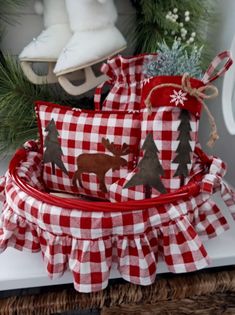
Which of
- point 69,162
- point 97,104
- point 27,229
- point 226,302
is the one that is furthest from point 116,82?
point 226,302

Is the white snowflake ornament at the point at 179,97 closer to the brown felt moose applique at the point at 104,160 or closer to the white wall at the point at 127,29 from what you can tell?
the brown felt moose applique at the point at 104,160

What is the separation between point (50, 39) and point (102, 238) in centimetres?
40

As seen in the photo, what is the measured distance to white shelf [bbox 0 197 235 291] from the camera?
1.57ft

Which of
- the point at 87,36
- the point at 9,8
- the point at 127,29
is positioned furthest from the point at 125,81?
the point at 9,8

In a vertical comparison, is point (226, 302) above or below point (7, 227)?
below

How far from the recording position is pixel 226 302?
568 millimetres

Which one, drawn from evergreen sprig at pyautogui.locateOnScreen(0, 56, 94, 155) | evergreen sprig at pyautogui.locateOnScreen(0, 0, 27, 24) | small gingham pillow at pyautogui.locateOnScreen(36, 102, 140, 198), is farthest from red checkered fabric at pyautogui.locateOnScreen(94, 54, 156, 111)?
evergreen sprig at pyautogui.locateOnScreen(0, 0, 27, 24)

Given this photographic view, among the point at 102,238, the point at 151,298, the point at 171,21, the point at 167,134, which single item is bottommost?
the point at 151,298

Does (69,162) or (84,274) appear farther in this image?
(69,162)

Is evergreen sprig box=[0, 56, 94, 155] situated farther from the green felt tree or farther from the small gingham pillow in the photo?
the green felt tree

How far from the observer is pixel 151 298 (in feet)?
1.69

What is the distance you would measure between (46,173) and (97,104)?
0.15m

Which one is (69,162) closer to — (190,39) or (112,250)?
(112,250)

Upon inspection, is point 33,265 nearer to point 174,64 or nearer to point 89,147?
point 89,147
